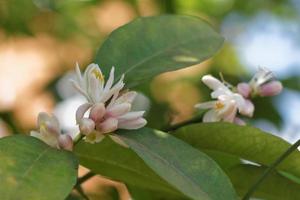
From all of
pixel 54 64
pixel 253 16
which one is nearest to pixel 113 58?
pixel 54 64

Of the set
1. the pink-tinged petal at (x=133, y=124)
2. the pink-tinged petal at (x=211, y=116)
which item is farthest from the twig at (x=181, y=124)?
the pink-tinged petal at (x=133, y=124)

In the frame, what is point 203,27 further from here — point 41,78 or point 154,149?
point 41,78

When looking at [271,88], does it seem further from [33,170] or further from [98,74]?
[33,170]

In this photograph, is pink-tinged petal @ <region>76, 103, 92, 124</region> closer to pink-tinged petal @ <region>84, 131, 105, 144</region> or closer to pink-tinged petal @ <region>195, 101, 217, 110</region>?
pink-tinged petal @ <region>84, 131, 105, 144</region>

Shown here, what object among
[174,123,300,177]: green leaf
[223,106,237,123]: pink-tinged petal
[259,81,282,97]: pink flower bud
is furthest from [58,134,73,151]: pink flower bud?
[259,81,282,97]: pink flower bud

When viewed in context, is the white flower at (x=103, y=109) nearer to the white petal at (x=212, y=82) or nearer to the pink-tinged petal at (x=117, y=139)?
the pink-tinged petal at (x=117, y=139)
